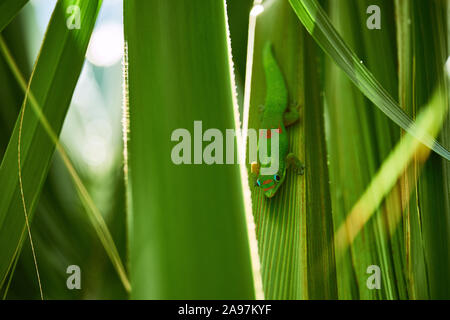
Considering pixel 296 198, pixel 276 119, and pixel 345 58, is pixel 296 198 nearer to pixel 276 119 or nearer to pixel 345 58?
pixel 345 58

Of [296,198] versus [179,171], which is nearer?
[179,171]

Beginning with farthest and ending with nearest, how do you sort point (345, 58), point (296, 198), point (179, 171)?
point (296, 198) < point (345, 58) < point (179, 171)

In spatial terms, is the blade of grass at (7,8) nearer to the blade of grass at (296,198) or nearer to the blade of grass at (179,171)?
the blade of grass at (179,171)

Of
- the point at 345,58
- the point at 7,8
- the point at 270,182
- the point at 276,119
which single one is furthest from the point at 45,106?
the point at 276,119

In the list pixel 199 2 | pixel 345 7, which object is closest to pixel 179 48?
pixel 199 2

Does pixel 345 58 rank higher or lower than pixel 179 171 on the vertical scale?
higher

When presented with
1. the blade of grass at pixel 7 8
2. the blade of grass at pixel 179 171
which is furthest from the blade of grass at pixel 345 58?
the blade of grass at pixel 7 8

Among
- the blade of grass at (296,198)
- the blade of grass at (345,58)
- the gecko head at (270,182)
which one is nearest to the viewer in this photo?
the blade of grass at (345,58)
